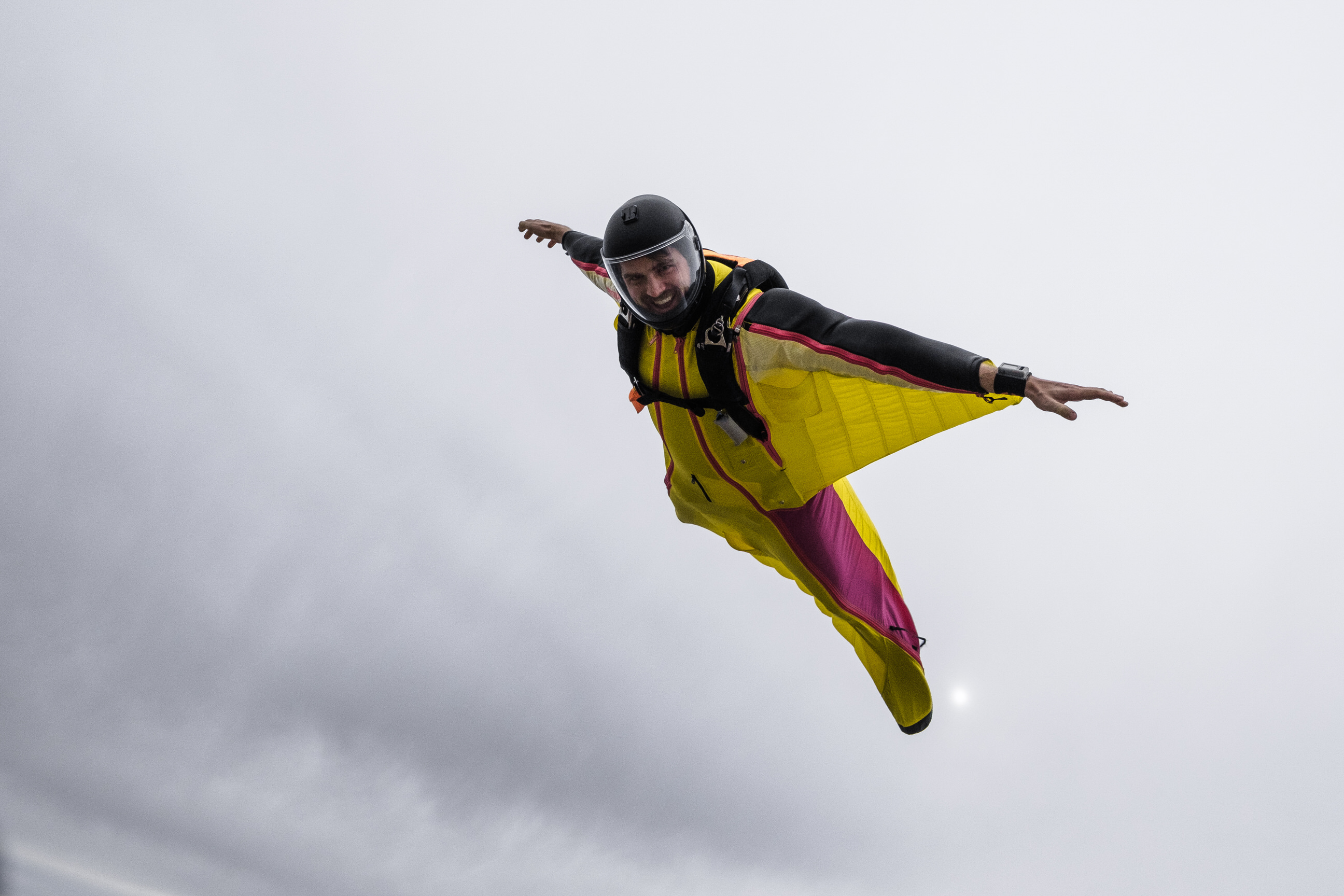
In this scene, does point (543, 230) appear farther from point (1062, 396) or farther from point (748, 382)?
point (1062, 396)

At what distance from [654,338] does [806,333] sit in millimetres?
1429

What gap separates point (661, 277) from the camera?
7.10 metres

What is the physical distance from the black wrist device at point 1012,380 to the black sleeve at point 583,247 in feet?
13.5

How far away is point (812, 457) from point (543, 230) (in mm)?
3767

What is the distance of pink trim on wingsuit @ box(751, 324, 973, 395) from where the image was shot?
20.5ft

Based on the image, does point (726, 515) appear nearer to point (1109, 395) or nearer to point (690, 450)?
point (690, 450)

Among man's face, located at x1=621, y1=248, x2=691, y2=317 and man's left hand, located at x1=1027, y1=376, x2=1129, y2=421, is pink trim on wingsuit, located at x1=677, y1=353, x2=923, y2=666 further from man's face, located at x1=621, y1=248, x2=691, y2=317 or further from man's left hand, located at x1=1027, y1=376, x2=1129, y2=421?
man's left hand, located at x1=1027, y1=376, x2=1129, y2=421

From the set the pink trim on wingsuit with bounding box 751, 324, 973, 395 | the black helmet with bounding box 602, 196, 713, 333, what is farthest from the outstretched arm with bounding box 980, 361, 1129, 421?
the black helmet with bounding box 602, 196, 713, 333

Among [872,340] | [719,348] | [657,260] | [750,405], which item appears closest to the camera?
[872,340]

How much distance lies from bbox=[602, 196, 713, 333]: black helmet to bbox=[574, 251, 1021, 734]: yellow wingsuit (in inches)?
11.2

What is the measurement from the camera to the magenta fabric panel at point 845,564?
351 inches

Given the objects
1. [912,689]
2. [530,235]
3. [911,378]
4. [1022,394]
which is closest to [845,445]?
[911,378]

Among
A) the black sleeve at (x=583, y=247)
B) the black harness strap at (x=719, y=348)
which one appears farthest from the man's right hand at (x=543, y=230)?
the black harness strap at (x=719, y=348)

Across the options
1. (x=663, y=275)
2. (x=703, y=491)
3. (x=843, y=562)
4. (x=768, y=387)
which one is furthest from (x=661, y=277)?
(x=843, y=562)
